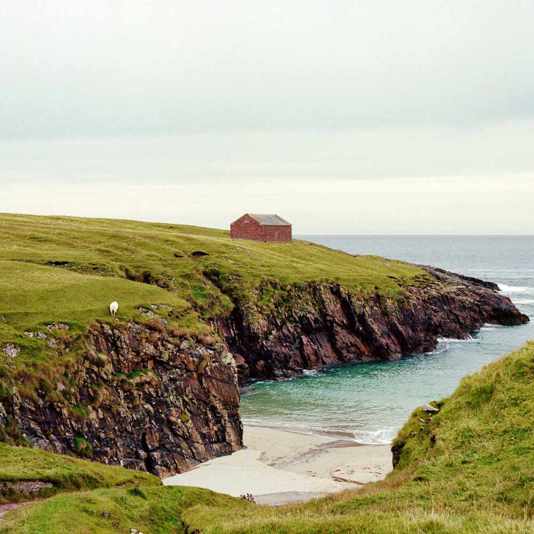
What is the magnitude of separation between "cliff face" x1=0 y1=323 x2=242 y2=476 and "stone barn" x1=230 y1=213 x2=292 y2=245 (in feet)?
263

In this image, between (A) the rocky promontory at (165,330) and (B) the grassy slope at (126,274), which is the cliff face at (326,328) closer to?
(A) the rocky promontory at (165,330)

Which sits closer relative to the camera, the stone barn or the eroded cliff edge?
the eroded cliff edge

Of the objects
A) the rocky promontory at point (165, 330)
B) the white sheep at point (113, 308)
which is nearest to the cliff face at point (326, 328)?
the rocky promontory at point (165, 330)

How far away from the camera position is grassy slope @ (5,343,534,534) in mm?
17578

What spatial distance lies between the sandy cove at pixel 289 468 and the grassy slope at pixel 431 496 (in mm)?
10001

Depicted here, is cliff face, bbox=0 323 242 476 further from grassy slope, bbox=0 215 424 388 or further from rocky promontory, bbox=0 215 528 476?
grassy slope, bbox=0 215 424 388

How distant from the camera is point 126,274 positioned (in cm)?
7612

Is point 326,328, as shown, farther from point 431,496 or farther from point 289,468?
point 431,496

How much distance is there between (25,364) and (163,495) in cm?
1827

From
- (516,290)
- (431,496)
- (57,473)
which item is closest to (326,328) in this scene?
(57,473)

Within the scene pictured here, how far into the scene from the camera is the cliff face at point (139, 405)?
130ft

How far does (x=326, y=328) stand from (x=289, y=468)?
147ft

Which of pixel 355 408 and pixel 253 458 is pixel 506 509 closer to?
pixel 253 458

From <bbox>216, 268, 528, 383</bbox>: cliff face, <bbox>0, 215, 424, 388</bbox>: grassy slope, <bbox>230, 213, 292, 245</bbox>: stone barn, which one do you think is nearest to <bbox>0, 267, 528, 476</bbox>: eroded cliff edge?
<bbox>216, 268, 528, 383</bbox>: cliff face
